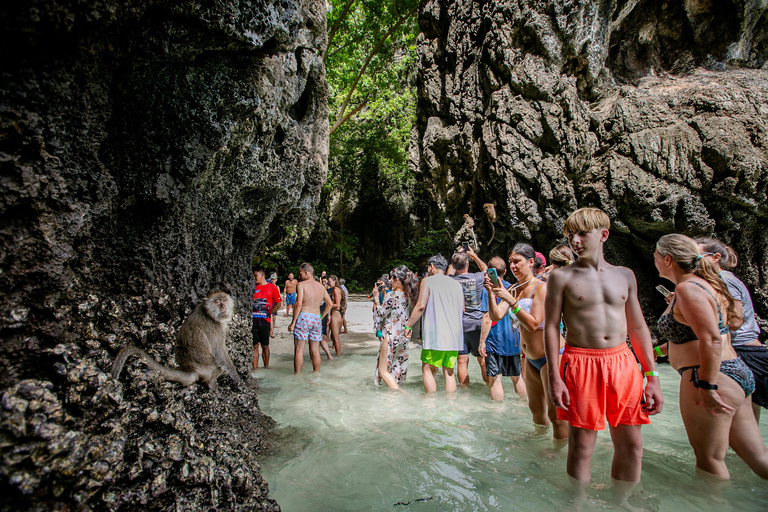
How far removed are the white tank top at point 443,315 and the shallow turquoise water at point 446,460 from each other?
2.58ft

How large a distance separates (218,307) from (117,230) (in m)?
0.89

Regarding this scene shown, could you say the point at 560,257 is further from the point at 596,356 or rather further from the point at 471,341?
the point at 471,341

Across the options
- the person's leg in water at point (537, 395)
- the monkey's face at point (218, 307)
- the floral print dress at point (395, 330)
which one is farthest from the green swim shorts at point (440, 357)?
the monkey's face at point (218, 307)

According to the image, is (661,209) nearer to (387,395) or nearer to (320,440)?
(387,395)

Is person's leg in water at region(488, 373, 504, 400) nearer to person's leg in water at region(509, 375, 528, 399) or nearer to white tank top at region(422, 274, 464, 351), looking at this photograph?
person's leg in water at region(509, 375, 528, 399)

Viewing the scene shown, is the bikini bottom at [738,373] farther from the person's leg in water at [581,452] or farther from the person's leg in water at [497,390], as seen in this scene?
the person's leg in water at [497,390]

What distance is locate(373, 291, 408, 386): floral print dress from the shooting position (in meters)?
5.49

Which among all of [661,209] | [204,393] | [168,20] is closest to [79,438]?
[204,393]

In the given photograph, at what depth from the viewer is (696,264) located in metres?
2.68

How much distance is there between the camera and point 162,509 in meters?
1.93

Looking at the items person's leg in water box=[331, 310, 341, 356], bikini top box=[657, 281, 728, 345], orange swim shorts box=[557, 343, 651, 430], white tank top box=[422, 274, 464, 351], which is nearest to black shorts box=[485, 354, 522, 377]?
white tank top box=[422, 274, 464, 351]

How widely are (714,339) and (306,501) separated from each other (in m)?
2.89

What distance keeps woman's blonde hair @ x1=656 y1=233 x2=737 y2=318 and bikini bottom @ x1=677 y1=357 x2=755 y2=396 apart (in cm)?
33

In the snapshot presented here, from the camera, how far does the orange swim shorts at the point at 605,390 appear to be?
2432mm
